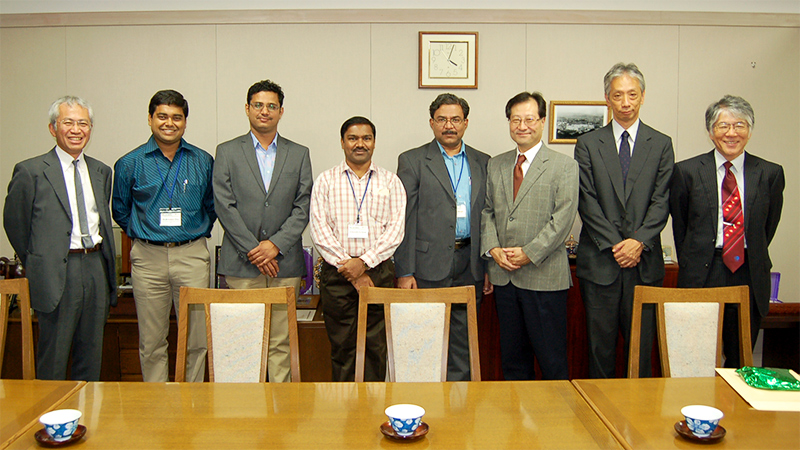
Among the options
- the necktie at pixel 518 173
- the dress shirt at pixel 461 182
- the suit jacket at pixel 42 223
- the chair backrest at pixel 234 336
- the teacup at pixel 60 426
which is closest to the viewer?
the teacup at pixel 60 426

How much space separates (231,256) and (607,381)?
2191mm

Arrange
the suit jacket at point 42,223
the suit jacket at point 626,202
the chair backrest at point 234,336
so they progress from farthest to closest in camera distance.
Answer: the suit jacket at point 626,202, the suit jacket at point 42,223, the chair backrest at point 234,336

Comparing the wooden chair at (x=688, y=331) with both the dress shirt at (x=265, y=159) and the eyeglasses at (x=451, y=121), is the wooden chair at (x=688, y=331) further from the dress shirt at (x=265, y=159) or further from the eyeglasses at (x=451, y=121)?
the dress shirt at (x=265, y=159)

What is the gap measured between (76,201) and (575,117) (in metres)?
3.54

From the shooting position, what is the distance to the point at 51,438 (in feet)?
4.76

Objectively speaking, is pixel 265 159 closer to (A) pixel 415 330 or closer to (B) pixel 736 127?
(A) pixel 415 330

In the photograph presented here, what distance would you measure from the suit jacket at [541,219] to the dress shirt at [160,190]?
5.62 feet

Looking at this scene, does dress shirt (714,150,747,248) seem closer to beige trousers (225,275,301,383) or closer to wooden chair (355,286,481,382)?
wooden chair (355,286,481,382)

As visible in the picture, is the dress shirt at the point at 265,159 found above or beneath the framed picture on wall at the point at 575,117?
beneath

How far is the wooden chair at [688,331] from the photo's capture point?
2.24 metres

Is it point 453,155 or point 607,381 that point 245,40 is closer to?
point 453,155

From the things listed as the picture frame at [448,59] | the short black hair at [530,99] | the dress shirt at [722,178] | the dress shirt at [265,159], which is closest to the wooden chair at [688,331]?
the dress shirt at [722,178]

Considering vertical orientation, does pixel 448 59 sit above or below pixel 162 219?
above

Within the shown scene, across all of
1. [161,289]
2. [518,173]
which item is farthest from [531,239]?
[161,289]
